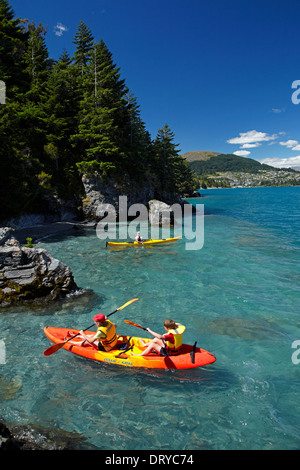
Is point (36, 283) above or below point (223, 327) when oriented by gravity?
above

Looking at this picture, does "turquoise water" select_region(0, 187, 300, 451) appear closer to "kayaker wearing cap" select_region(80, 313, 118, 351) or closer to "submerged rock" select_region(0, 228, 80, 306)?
"kayaker wearing cap" select_region(80, 313, 118, 351)

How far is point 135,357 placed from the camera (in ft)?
24.2

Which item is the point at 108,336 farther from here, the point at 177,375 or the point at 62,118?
the point at 62,118

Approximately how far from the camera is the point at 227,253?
20203 millimetres

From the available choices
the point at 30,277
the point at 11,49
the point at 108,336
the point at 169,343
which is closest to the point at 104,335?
the point at 108,336

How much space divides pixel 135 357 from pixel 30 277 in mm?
6959

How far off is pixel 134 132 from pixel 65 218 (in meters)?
21.9

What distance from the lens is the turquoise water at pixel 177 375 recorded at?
5.46 meters

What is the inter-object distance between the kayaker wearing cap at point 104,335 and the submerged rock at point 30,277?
4.78m

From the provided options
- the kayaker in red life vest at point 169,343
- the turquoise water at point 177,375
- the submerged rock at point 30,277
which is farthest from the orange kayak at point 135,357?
the submerged rock at point 30,277

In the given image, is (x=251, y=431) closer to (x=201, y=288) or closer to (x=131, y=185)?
(x=201, y=288)

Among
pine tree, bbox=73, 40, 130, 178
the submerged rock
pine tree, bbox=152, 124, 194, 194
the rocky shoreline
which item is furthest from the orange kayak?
pine tree, bbox=152, 124, 194, 194

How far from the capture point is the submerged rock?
37.1 feet

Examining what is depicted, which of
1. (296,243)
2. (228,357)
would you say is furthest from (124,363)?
(296,243)
